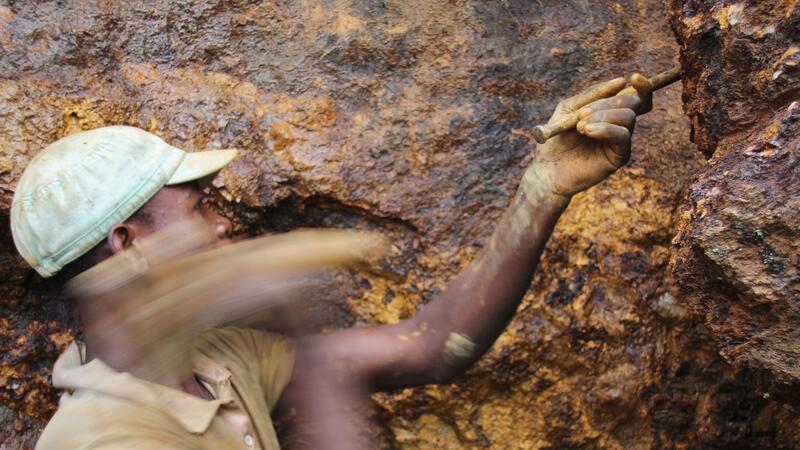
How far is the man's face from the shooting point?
1909mm

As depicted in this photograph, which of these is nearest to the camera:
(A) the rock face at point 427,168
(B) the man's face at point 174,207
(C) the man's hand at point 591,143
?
(C) the man's hand at point 591,143

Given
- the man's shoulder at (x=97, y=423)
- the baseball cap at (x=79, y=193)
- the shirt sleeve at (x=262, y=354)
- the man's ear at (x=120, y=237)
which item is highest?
the baseball cap at (x=79, y=193)

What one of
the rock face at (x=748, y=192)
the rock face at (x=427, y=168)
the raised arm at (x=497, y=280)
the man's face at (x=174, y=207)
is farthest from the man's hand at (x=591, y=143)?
the man's face at (x=174, y=207)

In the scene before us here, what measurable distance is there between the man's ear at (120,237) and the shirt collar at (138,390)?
0.77ft

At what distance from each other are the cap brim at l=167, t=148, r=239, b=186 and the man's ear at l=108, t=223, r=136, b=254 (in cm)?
12

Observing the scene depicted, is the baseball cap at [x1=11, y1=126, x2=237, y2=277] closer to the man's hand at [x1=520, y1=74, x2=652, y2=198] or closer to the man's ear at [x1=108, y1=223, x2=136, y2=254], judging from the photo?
the man's ear at [x1=108, y1=223, x2=136, y2=254]

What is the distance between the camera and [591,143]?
6.26ft

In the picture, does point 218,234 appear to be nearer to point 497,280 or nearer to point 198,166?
point 198,166

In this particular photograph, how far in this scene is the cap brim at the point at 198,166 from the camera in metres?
1.93

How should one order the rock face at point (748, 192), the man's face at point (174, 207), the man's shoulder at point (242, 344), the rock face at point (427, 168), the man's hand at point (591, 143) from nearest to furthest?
the rock face at point (748, 192) < the man's hand at point (591, 143) < the man's face at point (174, 207) < the man's shoulder at point (242, 344) < the rock face at point (427, 168)

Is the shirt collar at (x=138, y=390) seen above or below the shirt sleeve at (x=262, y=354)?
above

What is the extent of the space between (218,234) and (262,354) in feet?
1.09

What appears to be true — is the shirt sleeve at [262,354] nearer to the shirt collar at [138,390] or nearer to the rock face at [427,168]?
the shirt collar at [138,390]

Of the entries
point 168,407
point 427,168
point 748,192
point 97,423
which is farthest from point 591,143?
point 97,423
